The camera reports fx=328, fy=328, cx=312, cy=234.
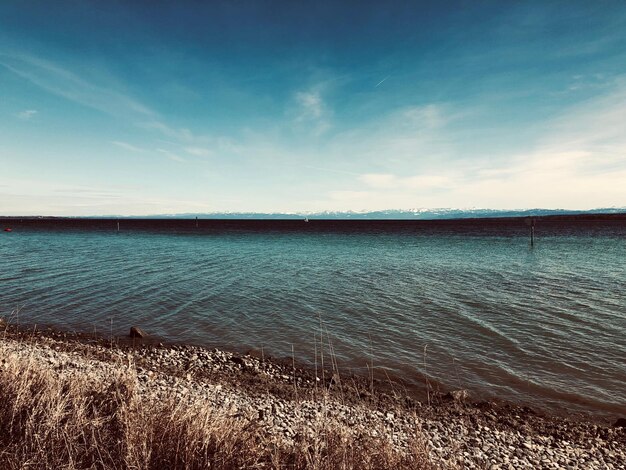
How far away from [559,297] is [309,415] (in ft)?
73.8

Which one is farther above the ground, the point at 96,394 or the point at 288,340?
the point at 96,394

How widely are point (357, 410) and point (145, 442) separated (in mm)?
6636

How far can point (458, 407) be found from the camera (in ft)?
35.9

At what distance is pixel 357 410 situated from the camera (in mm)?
10219

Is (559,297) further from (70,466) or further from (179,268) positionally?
(179,268)

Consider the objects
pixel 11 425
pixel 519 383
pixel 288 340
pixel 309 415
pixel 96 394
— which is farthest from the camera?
pixel 288 340

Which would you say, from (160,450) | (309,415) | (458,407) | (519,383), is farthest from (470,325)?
(160,450)

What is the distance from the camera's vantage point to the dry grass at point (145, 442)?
554 cm

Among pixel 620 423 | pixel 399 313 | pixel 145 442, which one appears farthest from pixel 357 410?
pixel 399 313

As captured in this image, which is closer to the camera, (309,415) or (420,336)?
(309,415)

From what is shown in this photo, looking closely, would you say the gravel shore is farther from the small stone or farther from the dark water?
the dark water

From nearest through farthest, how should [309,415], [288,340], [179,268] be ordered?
[309,415] → [288,340] → [179,268]

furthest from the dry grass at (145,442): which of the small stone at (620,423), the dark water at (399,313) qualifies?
the small stone at (620,423)

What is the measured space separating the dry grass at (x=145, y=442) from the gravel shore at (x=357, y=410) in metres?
0.63
